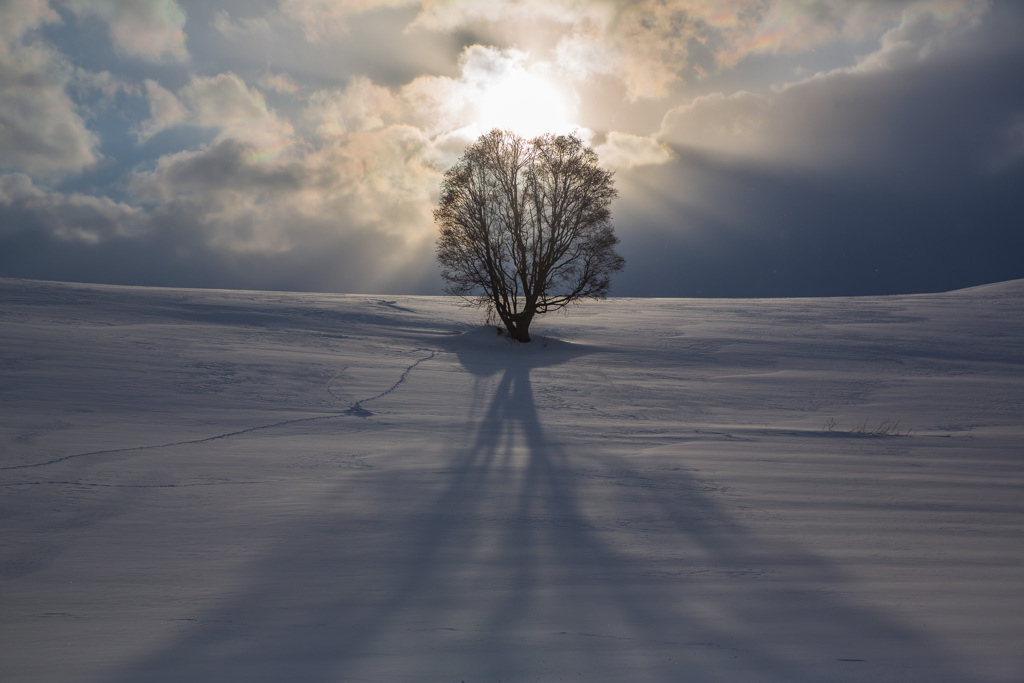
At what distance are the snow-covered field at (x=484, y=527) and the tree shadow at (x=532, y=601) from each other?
0.02 metres

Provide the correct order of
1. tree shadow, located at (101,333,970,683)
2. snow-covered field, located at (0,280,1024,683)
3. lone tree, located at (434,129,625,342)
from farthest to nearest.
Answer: lone tree, located at (434,129,625,342) → snow-covered field, located at (0,280,1024,683) → tree shadow, located at (101,333,970,683)

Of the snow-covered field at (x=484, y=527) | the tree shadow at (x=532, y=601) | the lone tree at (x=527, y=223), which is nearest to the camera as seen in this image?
the tree shadow at (x=532, y=601)

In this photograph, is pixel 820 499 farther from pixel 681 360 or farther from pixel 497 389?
pixel 681 360

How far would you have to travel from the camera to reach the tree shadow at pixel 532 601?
3.60 m

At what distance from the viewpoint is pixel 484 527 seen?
575 cm

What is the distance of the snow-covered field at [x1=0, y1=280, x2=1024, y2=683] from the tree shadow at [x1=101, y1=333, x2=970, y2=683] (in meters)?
0.02

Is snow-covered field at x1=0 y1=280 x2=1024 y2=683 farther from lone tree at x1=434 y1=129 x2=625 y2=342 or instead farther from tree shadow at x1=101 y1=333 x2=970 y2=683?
lone tree at x1=434 y1=129 x2=625 y2=342

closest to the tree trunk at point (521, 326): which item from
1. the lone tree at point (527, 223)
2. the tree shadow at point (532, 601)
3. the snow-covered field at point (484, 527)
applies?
the lone tree at point (527, 223)

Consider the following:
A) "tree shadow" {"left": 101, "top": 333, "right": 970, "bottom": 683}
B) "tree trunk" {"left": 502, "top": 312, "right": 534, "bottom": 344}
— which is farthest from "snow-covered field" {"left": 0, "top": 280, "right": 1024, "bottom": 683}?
"tree trunk" {"left": 502, "top": 312, "right": 534, "bottom": 344}

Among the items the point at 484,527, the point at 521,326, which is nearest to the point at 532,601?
the point at 484,527

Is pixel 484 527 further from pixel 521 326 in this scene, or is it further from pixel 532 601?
pixel 521 326

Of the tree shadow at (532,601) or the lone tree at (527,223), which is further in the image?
the lone tree at (527,223)

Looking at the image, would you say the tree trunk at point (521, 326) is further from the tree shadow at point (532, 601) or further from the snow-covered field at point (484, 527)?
the tree shadow at point (532, 601)

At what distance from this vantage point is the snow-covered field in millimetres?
3744
